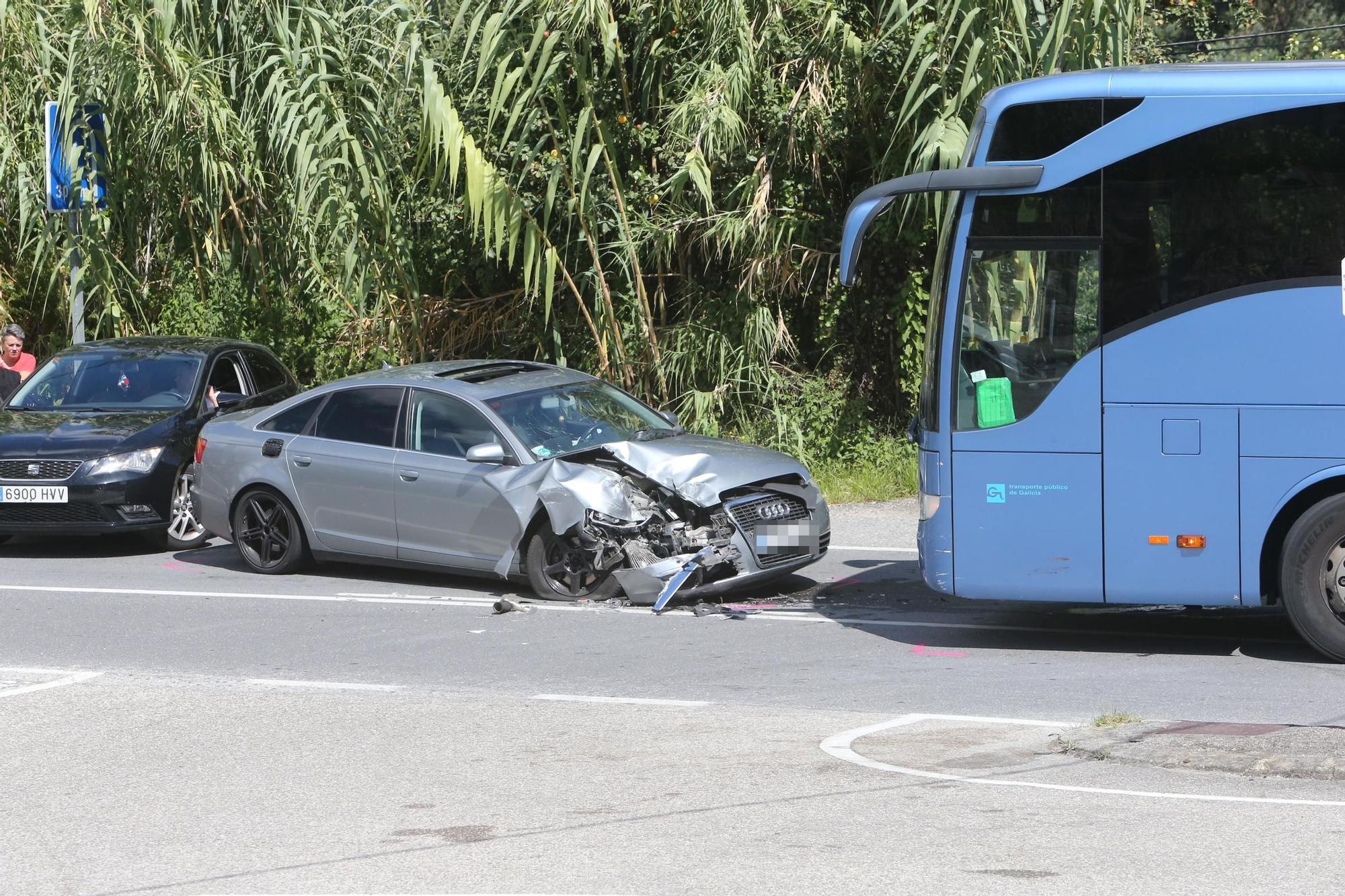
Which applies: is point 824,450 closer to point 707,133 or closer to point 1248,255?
point 707,133

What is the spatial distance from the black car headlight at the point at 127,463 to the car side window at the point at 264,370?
1787 millimetres

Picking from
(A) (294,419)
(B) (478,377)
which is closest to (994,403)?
(B) (478,377)

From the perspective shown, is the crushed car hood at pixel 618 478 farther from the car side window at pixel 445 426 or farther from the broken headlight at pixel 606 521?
the car side window at pixel 445 426

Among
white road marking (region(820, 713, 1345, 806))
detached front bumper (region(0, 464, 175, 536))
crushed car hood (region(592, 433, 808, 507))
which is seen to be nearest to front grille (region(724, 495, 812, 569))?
crushed car hood (region(592, 433, 808, 507))

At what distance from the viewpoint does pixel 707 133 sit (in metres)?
16.0

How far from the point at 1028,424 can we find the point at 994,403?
221 millimetres

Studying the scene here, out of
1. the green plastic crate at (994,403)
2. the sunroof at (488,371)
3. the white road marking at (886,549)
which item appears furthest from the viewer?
the white road marking at (886,549)

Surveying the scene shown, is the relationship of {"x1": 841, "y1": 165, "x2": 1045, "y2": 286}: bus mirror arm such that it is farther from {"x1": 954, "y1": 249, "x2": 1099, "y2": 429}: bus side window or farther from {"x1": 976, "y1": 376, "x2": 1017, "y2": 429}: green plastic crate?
{"x1": 976, "y1": 376, "x2": 1017, "y2": 429}: green plastic crate

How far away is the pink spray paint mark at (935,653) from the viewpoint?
897cm

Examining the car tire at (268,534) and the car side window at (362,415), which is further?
the car tire at (268,534)

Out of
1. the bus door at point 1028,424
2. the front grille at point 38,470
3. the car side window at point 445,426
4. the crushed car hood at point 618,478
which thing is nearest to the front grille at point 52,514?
the front grille at point 38,470

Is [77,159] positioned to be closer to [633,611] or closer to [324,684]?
[633,611]

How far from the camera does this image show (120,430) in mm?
13195

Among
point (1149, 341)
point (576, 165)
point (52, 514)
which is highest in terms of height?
point (576, 165)
